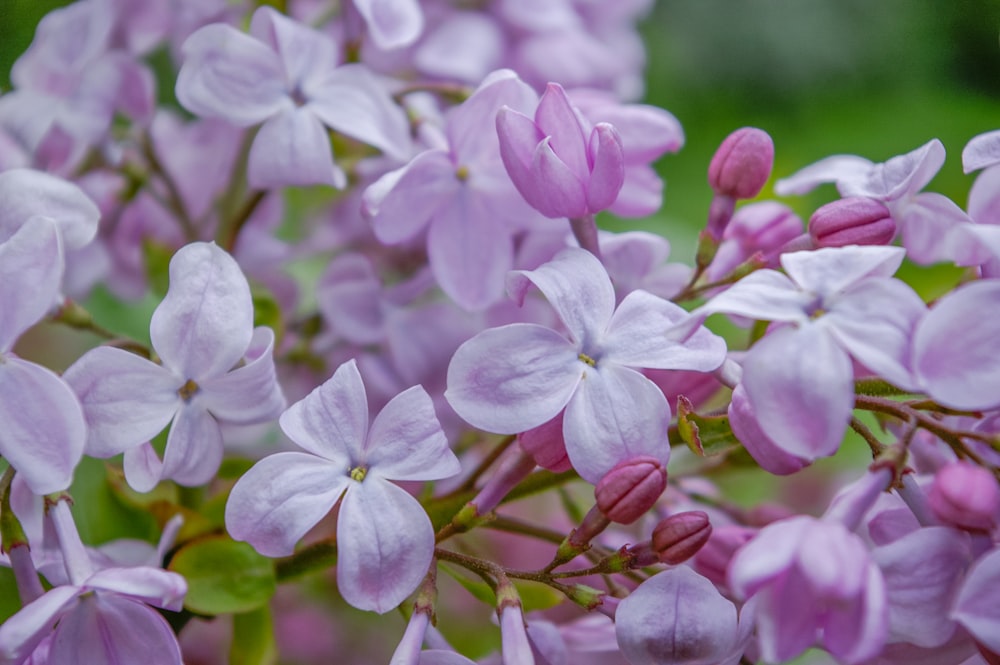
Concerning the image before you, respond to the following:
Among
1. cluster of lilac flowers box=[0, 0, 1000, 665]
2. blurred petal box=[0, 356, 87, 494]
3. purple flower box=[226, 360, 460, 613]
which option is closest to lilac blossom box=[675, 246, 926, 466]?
cluster of lilac flowers box=[0, 0, 1000, 665]

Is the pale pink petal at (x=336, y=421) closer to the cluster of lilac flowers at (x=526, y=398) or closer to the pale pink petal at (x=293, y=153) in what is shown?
the cluster of lilac flowers at (x=526, y=398)

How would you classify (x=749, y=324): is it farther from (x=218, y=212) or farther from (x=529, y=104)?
(x=218, y=212)

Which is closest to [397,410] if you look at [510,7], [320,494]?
[320,494]

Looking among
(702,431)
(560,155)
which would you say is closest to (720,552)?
(702,431)

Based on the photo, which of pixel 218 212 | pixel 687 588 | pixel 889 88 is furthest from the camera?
pixel 889 88

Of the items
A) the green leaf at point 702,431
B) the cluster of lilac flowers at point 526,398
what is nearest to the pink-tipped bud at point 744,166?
the cluster of lilac flowers at point 526,398

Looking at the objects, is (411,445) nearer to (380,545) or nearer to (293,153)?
(380,545)

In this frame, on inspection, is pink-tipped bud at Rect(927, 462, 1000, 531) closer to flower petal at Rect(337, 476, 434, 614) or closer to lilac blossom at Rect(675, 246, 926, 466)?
lilac blossom at Rect(675, 246, 926, 466)

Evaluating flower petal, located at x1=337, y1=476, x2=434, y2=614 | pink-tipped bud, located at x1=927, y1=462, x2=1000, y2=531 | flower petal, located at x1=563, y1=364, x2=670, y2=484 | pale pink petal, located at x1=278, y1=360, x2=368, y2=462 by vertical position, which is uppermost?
pink-tipped bud, located at x1=927, y1=462, x2=1000, y2=531
